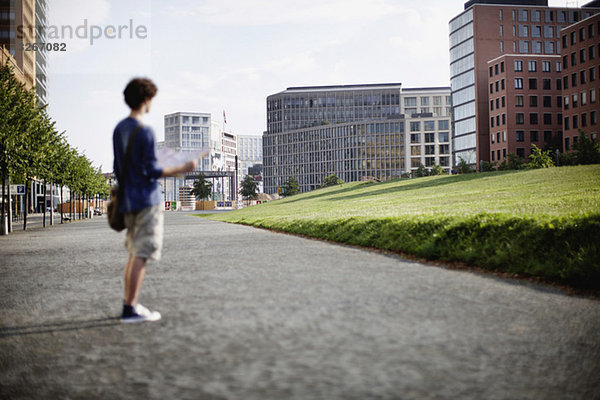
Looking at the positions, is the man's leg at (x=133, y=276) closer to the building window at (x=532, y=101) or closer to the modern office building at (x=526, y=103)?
the modern office building at (x=526, y=103)

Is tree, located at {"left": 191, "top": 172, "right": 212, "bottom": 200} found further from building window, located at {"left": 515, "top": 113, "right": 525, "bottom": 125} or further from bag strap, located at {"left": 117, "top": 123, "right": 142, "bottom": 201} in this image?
bag strap, located at {"left": 117, "top": 123, "right": 142, "bottom": 201}

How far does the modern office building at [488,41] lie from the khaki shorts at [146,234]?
10389cm

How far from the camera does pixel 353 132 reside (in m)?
150

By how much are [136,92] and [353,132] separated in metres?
146

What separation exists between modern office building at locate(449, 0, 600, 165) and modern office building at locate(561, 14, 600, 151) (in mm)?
21252

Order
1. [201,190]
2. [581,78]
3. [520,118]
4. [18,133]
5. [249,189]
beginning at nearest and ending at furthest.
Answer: [18,133], [581,78], [520,118], [201,190], [249,189]

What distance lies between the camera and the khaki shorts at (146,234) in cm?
532

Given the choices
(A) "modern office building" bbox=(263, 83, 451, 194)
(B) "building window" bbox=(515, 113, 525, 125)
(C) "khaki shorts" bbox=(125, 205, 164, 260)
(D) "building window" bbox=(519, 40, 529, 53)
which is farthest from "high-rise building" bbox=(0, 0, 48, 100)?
(D) "building window" bbox=(519, 40, 529, 53)

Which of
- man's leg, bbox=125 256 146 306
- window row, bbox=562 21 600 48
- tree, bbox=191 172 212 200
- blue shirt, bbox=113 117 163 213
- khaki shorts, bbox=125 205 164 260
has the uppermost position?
window row, bbox=562 21 600 48

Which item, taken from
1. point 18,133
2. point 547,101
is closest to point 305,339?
point 18,133

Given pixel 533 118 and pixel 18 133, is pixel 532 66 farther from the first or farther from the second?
pixel 18 133

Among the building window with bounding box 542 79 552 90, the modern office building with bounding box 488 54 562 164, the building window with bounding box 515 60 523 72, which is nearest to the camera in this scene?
the modern office building with bounding box 488 54 562 164

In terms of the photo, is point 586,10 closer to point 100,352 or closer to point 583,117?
point 583,117

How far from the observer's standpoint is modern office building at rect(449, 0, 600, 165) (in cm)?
10512
